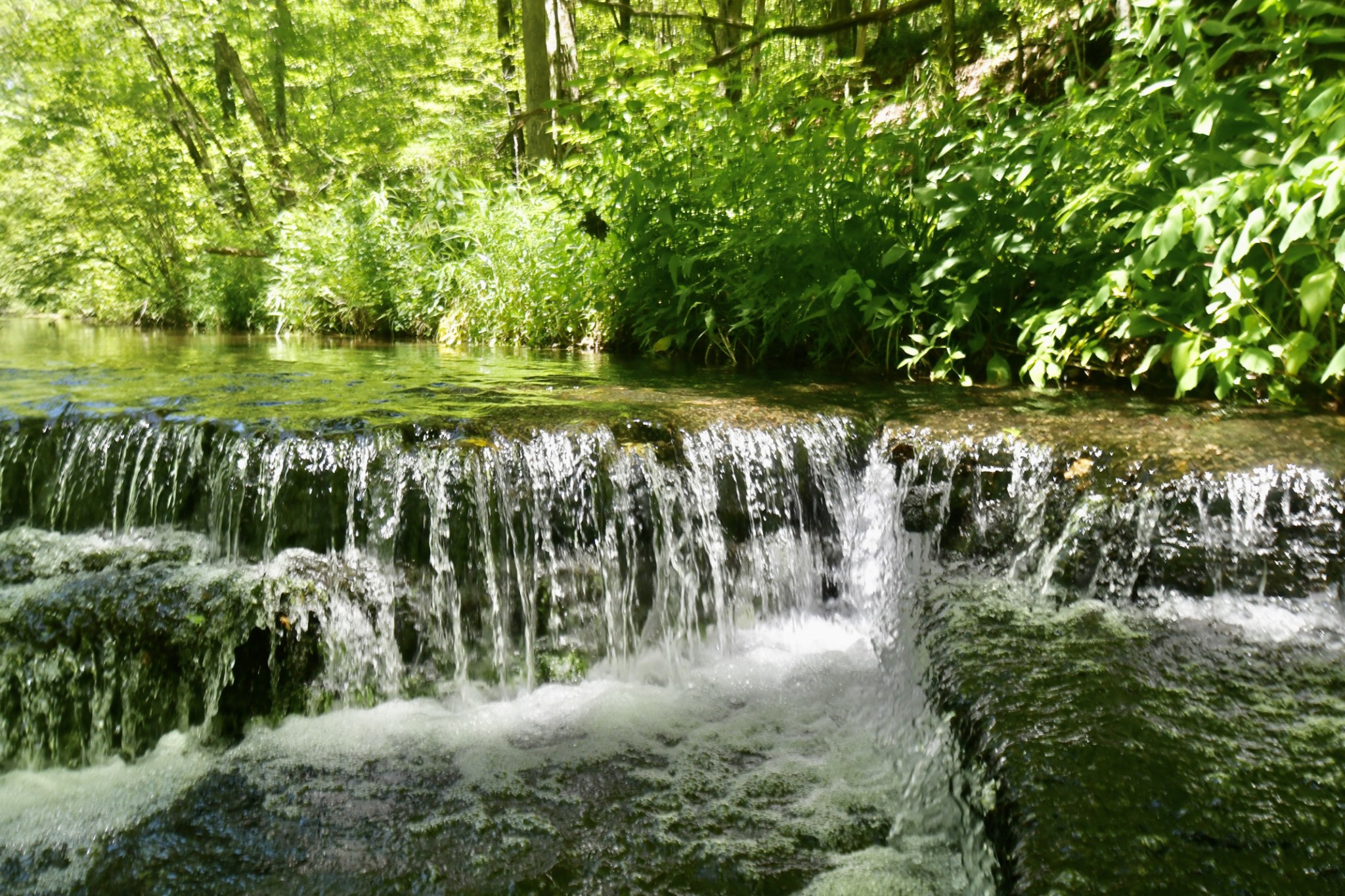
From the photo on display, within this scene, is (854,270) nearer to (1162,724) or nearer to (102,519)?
(1162,724)

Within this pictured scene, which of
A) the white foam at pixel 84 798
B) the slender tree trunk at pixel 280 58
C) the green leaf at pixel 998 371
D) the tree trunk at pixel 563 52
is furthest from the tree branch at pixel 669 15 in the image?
the slender tree trunk at pixel 280 58

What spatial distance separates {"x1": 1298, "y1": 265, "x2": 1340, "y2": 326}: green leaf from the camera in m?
2.82

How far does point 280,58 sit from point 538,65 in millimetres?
13201

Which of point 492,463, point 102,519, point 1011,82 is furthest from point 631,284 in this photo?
point 1011,82

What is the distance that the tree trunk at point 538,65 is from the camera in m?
9.22

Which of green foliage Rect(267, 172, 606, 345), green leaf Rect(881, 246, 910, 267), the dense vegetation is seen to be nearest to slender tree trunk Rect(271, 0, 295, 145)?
the dense vegetation

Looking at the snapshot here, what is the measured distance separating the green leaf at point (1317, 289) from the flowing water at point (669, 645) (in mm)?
553

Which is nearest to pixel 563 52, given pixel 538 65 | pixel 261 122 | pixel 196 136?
pixel 538 65

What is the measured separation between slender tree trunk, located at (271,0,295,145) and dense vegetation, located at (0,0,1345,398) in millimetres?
318

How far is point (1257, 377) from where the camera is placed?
408 cm

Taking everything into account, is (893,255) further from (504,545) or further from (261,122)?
(261,122)

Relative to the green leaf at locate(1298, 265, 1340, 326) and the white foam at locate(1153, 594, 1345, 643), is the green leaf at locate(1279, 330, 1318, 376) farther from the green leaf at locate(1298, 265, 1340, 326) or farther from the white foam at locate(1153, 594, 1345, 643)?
the white foam at locate(1153, 594, 1345, 643)

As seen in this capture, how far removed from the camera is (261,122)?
610 inches

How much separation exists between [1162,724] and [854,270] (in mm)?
3441
